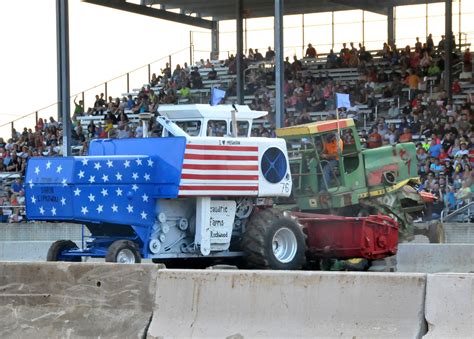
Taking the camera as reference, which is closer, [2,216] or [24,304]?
[24,304]

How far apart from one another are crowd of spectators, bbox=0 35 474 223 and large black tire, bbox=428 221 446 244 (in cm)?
346

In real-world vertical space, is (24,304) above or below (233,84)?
below

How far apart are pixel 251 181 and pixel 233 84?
2447 centimetres

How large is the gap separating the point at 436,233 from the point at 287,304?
13045 millimetres

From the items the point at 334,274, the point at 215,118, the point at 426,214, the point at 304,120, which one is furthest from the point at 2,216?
the point at 334,274

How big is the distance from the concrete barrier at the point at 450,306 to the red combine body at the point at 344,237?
867 cm

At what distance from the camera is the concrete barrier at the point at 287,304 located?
848 centimetres

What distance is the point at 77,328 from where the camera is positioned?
9.63m

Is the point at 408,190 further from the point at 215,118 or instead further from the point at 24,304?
the point at 24,304

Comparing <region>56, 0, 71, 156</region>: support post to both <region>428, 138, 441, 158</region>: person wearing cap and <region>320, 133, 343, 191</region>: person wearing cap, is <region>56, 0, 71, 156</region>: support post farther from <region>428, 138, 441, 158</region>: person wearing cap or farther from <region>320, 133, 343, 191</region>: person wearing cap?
<region>320, 133, 343, 191</region>: person wearing cap

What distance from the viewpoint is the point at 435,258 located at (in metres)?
17.7

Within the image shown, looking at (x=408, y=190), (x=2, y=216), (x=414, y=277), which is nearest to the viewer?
(x=414, y=277)

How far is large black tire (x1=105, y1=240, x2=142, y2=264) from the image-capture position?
14.8 metres

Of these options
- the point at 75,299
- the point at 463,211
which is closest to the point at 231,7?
the point at 463,211
